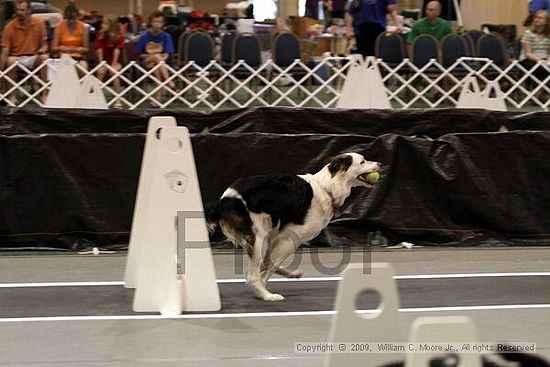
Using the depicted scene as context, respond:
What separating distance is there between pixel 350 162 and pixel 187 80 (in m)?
7.54

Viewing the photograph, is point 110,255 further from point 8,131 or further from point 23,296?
point 8,131

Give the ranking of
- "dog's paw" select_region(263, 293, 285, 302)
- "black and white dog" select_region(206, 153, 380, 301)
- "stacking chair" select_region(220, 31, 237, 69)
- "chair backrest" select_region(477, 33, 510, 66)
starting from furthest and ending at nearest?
"chair backrest" select_region(477, 33, 510, 66) < "stacking chair" select_region(220, 31, 237, 69) < "dog's paw" select_region(263, 293, 285, 302) < "black and white dog" select_region(206, 153, 380, 301)

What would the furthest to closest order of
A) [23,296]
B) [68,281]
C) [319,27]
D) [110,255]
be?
[319,27]
[110,255]
[68,281]
[23,296]

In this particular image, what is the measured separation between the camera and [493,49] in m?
14.3

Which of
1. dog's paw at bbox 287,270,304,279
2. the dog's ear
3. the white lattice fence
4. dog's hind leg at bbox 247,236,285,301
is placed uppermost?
the dog's ear

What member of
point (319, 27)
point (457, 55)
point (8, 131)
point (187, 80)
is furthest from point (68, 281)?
point (319, 27)

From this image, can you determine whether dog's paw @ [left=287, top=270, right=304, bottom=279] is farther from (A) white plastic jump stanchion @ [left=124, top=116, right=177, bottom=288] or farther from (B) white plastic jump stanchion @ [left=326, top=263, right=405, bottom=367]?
(B) white plastic jump stanchion @ [left=326, top=263, right=405, bottom=367]

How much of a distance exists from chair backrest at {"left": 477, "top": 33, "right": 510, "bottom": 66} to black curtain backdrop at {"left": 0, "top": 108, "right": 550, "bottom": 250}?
6.88m

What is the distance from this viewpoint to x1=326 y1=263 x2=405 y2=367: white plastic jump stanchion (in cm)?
323

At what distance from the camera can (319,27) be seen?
1689cm

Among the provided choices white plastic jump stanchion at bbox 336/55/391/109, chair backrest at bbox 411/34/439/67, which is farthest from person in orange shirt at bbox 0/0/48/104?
chair backrest at bbox 411/34/439/67

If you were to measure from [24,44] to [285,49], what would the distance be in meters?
3.76

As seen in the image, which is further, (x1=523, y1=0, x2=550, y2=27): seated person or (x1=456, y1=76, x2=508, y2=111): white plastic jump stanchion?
(x1=523, y1=0, x2=550, y2=27): seated person

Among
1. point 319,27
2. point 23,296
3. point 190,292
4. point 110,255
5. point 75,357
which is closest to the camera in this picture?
point 75,357
